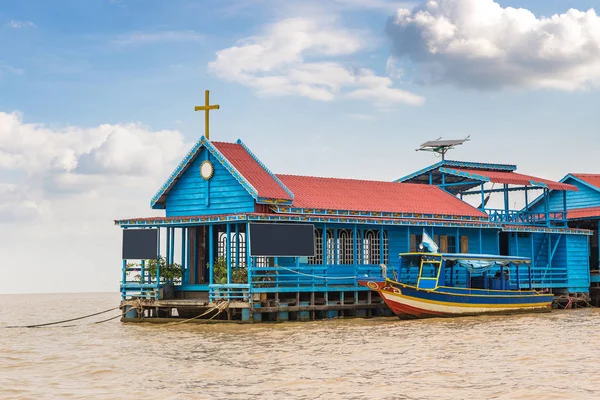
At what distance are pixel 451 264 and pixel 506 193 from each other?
1123 cm

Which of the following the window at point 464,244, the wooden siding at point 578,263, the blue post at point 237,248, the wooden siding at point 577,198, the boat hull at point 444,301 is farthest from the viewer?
the wooden siding at point 577,198

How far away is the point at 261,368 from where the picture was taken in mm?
19141

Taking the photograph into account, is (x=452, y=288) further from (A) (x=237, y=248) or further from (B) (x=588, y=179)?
(B) (x=588, y=179)

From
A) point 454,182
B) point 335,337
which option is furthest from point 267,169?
point 454,182

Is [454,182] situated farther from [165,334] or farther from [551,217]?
[165,334]

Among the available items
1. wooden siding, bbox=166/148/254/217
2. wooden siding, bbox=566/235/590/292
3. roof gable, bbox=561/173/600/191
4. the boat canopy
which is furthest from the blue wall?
wooden siding, bbox=166/148/254/217

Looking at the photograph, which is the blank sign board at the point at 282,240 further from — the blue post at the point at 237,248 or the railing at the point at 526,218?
the railing at the point at 526,218

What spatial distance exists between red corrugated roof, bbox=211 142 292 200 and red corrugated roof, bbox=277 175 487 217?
1032 mm

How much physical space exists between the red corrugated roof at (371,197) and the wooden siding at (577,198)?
30.6 feet

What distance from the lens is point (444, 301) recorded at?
102 feet

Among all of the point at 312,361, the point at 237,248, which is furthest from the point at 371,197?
the point at 312,361

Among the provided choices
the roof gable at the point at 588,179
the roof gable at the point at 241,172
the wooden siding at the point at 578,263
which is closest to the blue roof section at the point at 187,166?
the roof gable at the point at 241,172

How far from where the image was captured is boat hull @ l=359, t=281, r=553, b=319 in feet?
98.9

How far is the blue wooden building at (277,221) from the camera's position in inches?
1184
